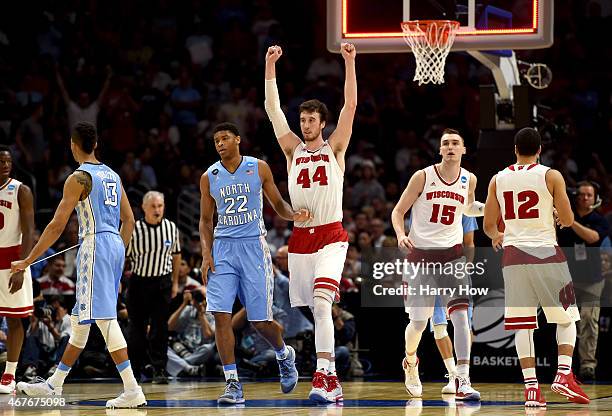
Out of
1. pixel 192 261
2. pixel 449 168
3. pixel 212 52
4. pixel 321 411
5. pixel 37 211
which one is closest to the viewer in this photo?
pixel 321 411

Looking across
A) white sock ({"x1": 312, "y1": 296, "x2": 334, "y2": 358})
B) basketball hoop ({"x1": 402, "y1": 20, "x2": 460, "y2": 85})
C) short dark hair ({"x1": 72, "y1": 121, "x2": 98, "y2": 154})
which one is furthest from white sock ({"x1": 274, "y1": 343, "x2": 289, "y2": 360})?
basketball hoop ({"x1": 402, "y1": 20, "x2": 460, "y2": 85})

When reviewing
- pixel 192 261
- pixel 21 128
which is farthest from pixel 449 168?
pixel 21 128

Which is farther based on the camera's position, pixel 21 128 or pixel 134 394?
pixel 21 128

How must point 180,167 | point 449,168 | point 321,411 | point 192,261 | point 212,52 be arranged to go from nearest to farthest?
point 321,411, point 449,168, point 192,261, point 180,167, point 212,52

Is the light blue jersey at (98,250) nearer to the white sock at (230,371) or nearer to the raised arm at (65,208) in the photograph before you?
the raised arm at (65,208)

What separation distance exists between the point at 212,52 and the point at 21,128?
3760 mm

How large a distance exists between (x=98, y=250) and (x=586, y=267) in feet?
20.6

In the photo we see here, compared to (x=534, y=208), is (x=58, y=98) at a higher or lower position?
higher

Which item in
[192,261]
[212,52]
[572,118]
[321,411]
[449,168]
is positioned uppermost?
[212,52]

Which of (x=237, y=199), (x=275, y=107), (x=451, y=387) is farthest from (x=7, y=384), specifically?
(x=451, y=387)

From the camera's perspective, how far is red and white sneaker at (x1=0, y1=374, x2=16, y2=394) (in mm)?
11102

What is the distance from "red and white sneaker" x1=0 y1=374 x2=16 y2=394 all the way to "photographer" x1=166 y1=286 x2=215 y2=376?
123 inches

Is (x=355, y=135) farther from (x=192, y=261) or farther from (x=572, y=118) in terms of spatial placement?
(x=192, y=261)

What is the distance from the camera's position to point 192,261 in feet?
51.3
